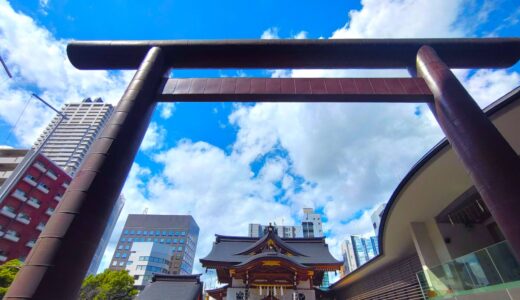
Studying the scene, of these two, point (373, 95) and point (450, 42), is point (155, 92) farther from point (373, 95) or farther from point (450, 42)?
point (450, 42)

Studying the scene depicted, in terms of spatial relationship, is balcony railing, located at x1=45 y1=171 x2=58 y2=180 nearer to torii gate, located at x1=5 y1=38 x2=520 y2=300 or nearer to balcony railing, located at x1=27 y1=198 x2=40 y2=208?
balcony railing, located at x1=27 y1=198 x2=40 y2=208

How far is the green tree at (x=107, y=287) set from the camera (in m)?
17.8

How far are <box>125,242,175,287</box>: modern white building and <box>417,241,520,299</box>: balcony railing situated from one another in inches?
2709

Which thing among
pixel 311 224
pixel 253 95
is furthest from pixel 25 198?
pixel 311 224

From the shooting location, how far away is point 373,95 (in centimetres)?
454

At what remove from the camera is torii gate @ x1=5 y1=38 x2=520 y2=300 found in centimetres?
284

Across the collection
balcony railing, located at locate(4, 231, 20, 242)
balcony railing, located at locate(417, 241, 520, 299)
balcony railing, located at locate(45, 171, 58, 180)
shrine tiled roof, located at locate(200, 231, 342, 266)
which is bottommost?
balcony railing, located at locate(417, 241, 520, 299)

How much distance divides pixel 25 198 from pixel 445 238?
1629 inches

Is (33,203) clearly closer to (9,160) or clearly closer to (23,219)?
(23,219)

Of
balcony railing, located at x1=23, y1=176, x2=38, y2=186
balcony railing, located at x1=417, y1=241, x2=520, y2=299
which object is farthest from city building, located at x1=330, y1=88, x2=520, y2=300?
balcony railing, located at x1=23, y1=176, x2=38, y2=186

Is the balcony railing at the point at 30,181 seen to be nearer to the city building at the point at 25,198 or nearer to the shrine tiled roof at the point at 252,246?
the city building at the point at 25,198

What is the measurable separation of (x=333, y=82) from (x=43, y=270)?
16.8ft

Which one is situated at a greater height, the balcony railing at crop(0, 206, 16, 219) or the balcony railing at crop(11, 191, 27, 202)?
the balcony railing at crop(11, 191, 27, 202)

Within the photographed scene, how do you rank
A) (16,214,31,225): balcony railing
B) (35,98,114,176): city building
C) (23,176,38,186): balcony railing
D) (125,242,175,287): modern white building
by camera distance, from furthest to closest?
(35,98,114,176): city building → (125,242,175,287): modern white building → (23,176,38,186): balcony railing → (16,214,31,225): balcony railing
